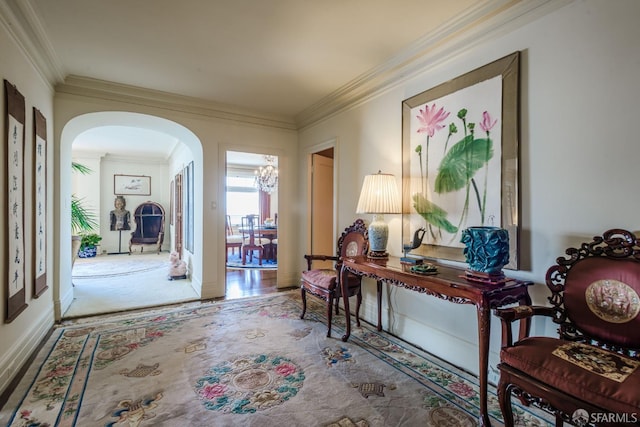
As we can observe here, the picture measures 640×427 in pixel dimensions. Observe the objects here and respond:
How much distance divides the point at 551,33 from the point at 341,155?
2258mm

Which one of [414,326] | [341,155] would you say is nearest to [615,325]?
[414,326]

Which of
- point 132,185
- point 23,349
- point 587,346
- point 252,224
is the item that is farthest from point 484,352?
point 132,185

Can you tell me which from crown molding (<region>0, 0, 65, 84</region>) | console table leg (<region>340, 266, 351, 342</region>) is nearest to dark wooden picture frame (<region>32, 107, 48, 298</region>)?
crown molding (<region>0, 0, 65, 84</region>)

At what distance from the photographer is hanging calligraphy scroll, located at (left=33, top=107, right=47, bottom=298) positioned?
2680mm

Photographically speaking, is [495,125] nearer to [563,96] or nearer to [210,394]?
[563,96]

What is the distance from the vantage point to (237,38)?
2.54 metres

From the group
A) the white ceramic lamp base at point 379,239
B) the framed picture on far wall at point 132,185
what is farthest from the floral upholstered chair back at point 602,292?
the framed picture on far wall at point 132,185

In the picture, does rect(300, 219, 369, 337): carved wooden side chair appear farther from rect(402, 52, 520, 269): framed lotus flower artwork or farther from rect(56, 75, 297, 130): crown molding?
rect(56, 75, 297, 130): crown molding

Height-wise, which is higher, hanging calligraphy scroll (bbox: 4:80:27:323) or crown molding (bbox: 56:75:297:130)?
crown molding (bbox: 56:75:297:130)

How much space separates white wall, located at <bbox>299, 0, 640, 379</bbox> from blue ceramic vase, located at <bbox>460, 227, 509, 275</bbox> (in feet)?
1.00

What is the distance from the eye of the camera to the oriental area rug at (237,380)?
172 centimetres

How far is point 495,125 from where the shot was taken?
212cm

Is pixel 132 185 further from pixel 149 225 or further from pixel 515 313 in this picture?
pixel 515 313

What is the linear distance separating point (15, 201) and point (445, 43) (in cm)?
347
